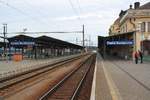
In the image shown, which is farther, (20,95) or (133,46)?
(133,46)

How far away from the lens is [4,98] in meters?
14.2

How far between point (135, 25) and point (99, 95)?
3876 centimetres

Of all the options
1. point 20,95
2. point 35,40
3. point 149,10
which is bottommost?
point 20,95

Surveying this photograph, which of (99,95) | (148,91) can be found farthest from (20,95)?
(148,91)

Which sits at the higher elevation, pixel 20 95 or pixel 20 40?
pixel 20 40

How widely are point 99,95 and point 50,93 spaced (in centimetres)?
238

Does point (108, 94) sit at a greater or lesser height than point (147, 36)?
lesser

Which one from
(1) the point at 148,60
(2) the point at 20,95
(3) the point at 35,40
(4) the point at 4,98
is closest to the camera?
(4) the point at 4,98

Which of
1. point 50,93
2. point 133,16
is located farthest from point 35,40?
point 50,93

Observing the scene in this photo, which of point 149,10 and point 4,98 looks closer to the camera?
point 4,98

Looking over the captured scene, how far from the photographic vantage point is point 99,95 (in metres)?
14.3

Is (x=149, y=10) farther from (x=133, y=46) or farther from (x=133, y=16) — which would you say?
(x=133, y=46)

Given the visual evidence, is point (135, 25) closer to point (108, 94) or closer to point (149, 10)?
point (149, 10)

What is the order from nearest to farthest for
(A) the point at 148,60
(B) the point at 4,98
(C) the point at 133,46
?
(B) the point at 4,98
(A) the point at 148,60
(C) the point at 133,46
